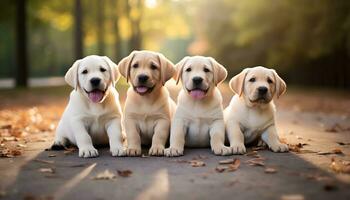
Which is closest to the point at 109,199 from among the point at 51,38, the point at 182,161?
the point at 182,161

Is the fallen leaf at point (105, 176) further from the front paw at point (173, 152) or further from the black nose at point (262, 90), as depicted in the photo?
the black nose at point (262, 90)

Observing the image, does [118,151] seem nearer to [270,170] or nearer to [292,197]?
[270,170]

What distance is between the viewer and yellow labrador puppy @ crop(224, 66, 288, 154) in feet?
21.6

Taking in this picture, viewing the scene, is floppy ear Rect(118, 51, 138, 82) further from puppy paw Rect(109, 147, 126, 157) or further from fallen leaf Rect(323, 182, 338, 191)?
fallen leaf Rect(323, 182, 338, 191)

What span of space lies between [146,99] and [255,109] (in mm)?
1538

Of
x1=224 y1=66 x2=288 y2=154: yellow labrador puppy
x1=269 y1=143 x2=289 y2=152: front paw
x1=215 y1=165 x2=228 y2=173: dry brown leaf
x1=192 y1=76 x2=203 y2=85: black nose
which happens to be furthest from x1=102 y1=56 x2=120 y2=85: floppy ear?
x1=269 y1=143 x2=289 y2=152: front paw

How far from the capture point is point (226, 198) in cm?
433

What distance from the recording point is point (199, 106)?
6.71 meters

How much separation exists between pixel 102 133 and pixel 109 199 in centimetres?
254

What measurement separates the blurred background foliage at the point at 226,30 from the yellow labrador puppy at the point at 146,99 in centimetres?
1419

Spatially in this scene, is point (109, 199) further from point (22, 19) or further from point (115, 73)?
point (22, 19)

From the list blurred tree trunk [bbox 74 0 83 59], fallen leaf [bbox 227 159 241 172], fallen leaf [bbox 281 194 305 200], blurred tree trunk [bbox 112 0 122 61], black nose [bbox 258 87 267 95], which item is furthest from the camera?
blurred tree trunk [bbox 112 0 122 61]

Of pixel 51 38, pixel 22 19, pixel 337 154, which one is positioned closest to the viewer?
pixel 337 154

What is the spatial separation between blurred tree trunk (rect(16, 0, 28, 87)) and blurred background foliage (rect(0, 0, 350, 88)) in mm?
1087
